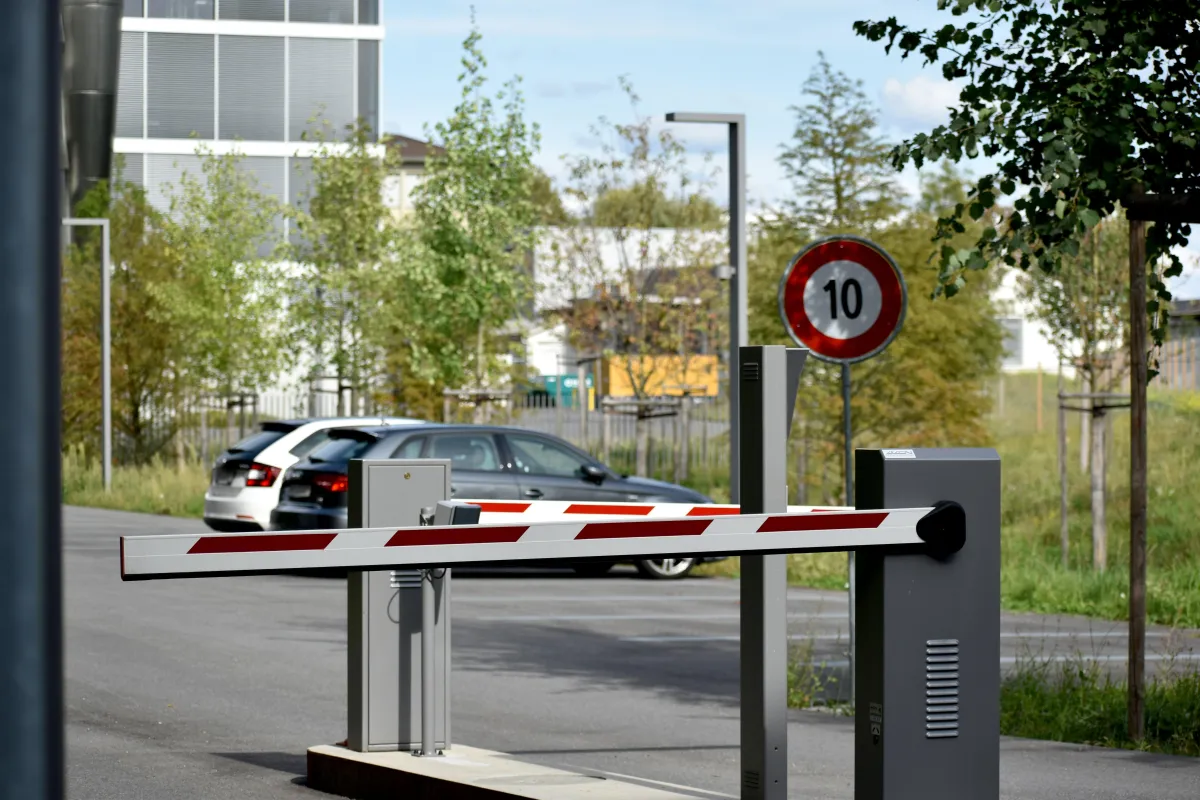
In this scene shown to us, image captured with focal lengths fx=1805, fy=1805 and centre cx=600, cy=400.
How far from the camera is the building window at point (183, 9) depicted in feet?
159

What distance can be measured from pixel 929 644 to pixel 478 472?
14.0 meters

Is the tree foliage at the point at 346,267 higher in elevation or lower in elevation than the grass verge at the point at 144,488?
higher

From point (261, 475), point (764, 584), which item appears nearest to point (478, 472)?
point (261, 475)

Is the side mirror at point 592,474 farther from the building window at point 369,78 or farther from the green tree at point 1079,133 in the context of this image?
the building window at point 369,78

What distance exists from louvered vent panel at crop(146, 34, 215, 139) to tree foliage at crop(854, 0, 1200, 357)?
4409 cm

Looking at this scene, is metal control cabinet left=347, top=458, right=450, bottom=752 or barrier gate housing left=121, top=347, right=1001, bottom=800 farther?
metal control cabinet left=347, top=458, right=450, bottom=752

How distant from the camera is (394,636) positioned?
7.12 m

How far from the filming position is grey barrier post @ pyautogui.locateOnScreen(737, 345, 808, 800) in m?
5.31

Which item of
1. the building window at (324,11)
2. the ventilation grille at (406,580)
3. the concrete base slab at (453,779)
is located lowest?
the concrete base slab at (453,779)

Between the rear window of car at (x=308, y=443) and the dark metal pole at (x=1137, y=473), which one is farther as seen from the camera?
the rear window of car at (x=308, y=443)

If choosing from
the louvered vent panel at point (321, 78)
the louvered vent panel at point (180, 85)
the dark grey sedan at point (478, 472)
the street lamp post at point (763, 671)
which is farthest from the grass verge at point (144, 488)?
the street lamp post at point (763, 671)

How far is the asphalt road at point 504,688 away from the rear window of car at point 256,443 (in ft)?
7.23

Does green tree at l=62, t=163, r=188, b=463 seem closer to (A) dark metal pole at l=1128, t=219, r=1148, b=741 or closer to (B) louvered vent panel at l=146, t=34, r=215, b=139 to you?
(B) louvered vent panel at l=146, t=34, r=215, b=139

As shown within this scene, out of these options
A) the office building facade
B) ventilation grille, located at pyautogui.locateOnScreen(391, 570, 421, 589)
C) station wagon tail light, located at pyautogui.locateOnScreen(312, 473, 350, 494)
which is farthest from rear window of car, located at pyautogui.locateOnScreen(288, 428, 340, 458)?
the office building facade
